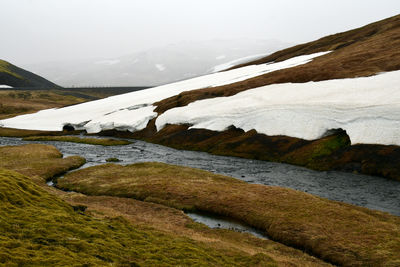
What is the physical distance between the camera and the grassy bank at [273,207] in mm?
24844

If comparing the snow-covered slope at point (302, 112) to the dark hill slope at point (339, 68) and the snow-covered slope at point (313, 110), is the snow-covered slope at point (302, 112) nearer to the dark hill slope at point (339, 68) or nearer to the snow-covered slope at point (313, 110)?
the snow-covered slope at point (313, 110)

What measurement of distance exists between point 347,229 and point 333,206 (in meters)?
5.96

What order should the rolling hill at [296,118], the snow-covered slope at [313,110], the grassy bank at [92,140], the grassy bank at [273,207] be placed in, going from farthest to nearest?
1. the grassy bank at [92,140]
2. the snow-covered slope at [313,110]
3. the rolling hill at [296,118]
4. the grassy bank at [273,207]

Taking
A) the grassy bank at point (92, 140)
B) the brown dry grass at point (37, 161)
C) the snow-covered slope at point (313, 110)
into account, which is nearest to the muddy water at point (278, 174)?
the brown dry grass at point (37, 161)

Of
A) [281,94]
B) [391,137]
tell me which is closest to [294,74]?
[281,94]

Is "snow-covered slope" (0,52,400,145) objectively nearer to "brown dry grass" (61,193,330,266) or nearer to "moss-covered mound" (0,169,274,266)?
"brown dry grass" (61,193,330,266)

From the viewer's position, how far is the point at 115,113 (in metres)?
116

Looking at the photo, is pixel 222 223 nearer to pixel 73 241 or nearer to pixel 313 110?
pixel 73 241

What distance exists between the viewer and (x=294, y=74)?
90.8 meters

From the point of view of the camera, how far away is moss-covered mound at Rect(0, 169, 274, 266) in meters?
15.0

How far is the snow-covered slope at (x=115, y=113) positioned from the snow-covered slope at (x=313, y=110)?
1974 cm

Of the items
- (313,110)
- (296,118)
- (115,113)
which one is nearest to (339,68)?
(313,110)

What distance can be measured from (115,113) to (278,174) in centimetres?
7850

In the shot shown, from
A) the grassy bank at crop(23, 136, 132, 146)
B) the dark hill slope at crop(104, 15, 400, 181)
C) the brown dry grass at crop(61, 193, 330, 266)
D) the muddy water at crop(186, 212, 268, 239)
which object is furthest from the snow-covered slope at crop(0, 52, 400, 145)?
the brown dry grass at crop(61, 193, 330, 266)
